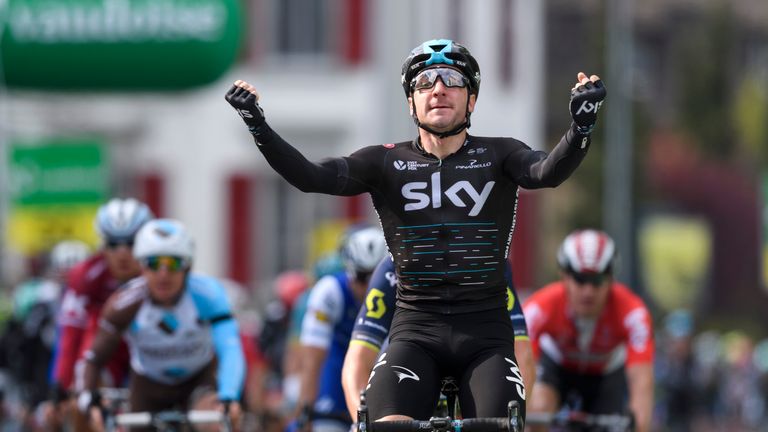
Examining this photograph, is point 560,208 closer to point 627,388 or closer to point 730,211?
point 730,211

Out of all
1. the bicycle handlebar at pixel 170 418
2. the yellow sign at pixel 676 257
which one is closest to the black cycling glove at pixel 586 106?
the bicycle handlebar at pixel 170 418

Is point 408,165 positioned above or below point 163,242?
above

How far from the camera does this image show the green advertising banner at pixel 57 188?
21297 mm

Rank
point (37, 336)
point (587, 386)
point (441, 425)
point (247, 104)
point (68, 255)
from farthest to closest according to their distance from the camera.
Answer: point (68, 255) < point (37, 336) < point (587, 386) < point (247, 104) < point (441, 425)

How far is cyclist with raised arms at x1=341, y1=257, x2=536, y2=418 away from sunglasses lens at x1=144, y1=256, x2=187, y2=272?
198cm

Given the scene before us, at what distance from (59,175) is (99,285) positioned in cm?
826

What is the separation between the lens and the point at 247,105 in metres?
8.13

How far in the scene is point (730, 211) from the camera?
5528 cm

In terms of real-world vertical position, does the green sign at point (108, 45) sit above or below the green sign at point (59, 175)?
above

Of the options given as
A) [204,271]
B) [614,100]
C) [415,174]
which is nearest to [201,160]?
[204,271]

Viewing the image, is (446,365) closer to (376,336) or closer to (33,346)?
(376,336)

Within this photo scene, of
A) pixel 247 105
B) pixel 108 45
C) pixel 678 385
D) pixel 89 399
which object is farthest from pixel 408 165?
pixel 678 385

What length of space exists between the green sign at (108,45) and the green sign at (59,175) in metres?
3.63

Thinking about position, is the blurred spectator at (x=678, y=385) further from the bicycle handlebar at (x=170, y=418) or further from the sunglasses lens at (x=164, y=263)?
the bicycle handlebar at (x=170, y=418)
